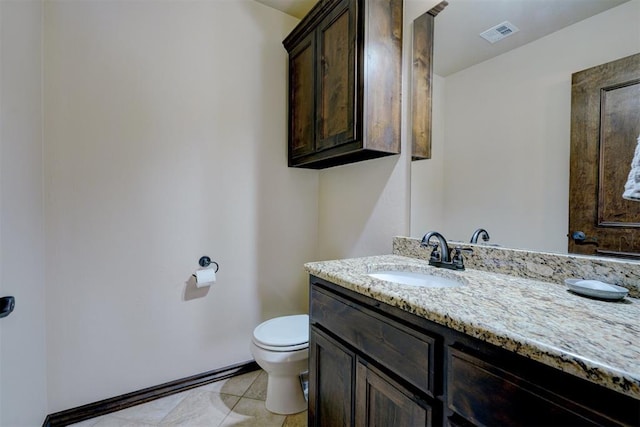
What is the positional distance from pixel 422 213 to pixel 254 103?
1.36 m

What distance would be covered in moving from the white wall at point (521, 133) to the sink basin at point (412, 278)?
0.27m

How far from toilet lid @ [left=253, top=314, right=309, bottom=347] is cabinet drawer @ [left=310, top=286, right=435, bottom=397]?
0.41 m

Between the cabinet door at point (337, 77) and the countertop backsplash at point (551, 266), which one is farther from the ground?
the cabinet door at point (337, 77)

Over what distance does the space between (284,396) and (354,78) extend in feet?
5.72

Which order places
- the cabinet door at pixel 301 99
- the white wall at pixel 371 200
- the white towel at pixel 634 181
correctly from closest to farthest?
1. the white towel at pixel 634 181
2. the white wall at pixel 371 200
3. the cabinet door at pixel 301 99

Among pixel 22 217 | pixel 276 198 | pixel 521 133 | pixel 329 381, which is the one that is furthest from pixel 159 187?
pixel 521 133

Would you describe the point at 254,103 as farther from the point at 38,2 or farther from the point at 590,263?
the point at 590,263

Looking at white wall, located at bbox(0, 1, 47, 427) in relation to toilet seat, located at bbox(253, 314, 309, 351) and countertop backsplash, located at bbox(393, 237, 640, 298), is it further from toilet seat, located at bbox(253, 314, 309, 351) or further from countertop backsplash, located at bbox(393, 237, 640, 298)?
countertop backsplash, located at bbox(393, 237, 640, 298)

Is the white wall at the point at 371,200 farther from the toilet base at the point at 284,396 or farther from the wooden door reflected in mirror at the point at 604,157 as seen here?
the toilet base at the point at 284,396

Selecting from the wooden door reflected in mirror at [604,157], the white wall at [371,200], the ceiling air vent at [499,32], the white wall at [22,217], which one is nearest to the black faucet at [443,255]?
the white wall at [371,200]

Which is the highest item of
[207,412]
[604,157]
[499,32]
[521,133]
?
[499,32]

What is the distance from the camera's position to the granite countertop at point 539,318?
1.55 ft

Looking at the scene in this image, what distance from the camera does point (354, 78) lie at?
4.53 feet

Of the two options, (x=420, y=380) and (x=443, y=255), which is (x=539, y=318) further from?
(x=443, y=255)
